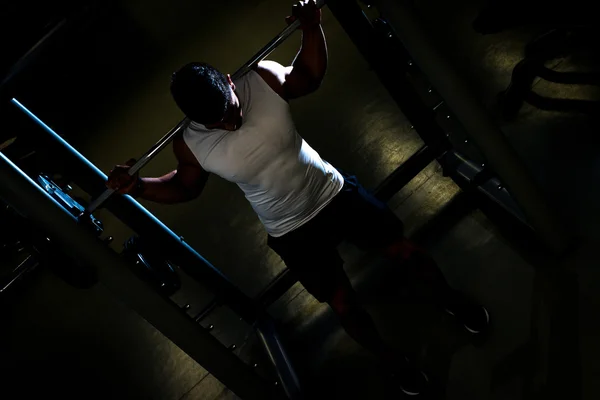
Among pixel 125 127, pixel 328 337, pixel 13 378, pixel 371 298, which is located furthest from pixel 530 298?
pixel 125 127

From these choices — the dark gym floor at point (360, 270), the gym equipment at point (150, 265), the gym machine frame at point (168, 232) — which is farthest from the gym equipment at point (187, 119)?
the dark gym floor at point (360, 270)

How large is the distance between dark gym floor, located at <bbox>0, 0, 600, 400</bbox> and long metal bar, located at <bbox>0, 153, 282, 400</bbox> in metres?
0.62

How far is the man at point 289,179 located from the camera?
59.5 inches

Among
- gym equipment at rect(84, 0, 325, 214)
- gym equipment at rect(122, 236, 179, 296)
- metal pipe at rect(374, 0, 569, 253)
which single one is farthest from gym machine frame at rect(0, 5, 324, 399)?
metal pipe at rect(374, 0, 569, 253)

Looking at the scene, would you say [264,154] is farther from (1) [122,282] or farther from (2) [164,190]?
(1) [122,282]

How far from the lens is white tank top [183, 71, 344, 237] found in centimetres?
155

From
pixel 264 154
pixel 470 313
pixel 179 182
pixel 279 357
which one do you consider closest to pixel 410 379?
pixel 470 313

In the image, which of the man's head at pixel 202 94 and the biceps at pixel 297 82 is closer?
the man's head at pixel 202 94

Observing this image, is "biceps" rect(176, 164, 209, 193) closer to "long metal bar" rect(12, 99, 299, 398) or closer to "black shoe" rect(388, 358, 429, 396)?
"long metal bar" rect(12, 99, 299, 398)

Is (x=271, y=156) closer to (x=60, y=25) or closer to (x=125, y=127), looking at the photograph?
(x=60, y=25)

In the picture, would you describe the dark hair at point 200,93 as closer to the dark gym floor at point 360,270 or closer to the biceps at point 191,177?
the biceps at point 191,177

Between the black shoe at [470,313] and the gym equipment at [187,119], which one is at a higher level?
the gym equipment at [187,119]

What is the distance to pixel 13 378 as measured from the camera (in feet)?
9.85

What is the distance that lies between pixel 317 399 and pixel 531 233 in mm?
1265
